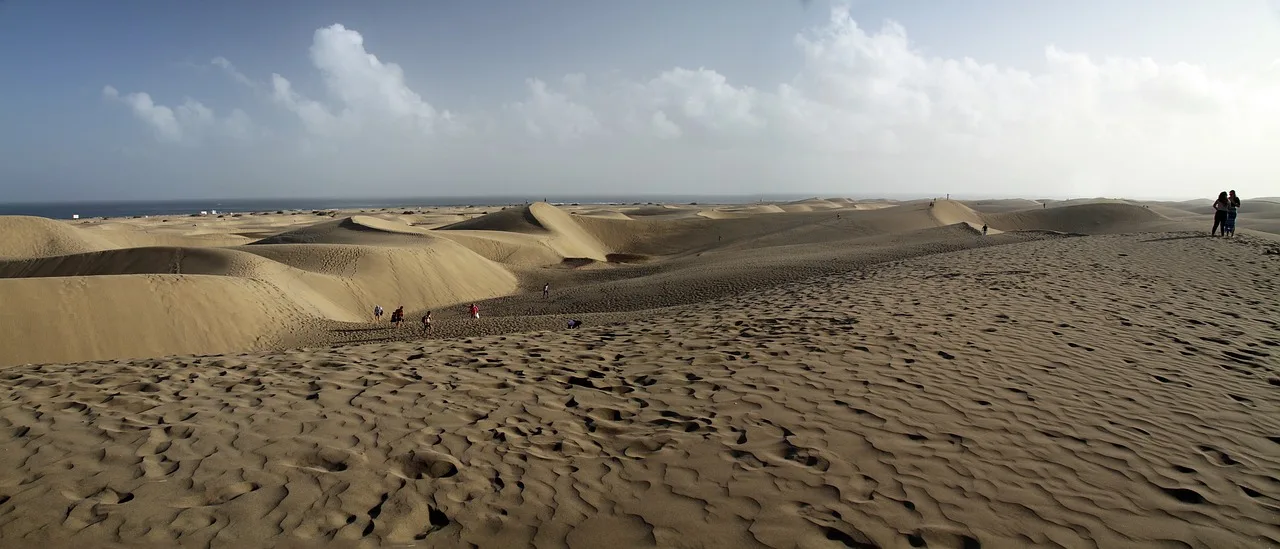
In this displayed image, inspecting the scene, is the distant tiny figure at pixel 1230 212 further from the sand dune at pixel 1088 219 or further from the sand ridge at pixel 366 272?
the sand dune at pixel 1088 219

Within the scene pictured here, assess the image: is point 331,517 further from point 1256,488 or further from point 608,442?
point 1256,488

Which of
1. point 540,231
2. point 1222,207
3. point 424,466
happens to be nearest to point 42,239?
point 540,231

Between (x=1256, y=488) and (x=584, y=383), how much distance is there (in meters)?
5.02

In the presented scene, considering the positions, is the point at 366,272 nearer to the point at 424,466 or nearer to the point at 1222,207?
the point at 424,466

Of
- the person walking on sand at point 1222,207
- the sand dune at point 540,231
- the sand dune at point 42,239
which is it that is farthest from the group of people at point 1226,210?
the sand dune at point 42,239

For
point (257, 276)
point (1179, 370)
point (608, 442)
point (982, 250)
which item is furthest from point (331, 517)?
point (982, 250)

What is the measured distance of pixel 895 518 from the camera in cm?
338

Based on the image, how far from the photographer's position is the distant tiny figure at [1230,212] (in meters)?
16.9

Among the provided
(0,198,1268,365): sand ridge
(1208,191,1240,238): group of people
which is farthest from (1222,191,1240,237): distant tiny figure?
(0,198,1268,365): sand ridge

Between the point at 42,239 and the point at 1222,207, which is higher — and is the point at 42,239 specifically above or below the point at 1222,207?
below

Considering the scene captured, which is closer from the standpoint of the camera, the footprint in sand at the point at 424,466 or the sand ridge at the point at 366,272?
the footprint in sand at the point at 424,466

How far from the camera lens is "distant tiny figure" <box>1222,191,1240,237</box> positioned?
16.9 m

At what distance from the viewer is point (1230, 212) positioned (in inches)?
680

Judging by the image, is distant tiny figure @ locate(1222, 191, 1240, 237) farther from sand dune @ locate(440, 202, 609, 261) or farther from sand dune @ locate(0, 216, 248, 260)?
sand dune @ locate(0, 216, 248, 260)
